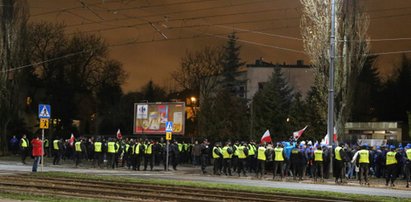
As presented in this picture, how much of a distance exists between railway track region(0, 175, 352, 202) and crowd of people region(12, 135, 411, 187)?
24.9 ft

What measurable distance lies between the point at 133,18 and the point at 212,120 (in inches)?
1239

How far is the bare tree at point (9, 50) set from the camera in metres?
54.3

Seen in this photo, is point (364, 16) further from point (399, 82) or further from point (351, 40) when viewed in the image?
point (399, 82)

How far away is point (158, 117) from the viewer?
1889 inches

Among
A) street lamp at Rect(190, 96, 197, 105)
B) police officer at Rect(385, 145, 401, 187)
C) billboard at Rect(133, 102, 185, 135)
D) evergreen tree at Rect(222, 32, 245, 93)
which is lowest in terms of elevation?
police officer at Rect(385, 145, 401, 187)

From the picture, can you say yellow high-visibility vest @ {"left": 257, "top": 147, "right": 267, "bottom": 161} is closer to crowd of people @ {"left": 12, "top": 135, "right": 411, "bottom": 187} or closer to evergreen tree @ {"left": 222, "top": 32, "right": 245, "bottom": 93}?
crowd of people @ {"left": 12, "top": 135, "right": 411, "bottom": 187}

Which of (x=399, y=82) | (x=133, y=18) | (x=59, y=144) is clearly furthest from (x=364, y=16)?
(x=399, y=82)

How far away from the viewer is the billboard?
154ft

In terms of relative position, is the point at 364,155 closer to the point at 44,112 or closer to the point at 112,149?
the point at 44,112

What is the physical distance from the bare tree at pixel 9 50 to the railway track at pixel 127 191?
33.3m

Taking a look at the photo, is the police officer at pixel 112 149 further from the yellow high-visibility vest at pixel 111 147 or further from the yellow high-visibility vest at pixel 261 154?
Result: the yellow high-visibility vest at pixel 261 154

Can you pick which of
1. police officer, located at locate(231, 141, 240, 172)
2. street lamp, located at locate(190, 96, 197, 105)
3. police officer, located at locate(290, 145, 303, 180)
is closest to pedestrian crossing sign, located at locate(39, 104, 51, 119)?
police officer, located at locate(231, 141, 240, 172)

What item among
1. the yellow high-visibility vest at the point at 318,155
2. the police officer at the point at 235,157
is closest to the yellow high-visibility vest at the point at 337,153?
the yellow high-visibility vest at the point at 318,155

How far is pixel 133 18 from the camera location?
32.5 m
